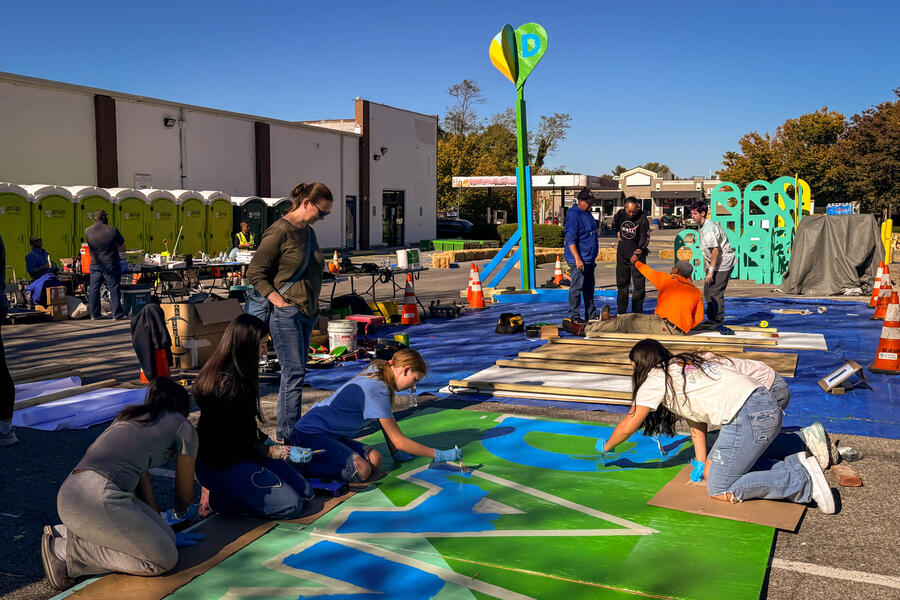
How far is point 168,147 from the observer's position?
2789 centimetres

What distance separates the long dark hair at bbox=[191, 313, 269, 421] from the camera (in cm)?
441

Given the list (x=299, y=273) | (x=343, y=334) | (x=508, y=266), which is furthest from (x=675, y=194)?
(x=299, y=273)

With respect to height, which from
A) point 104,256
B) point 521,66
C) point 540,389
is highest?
Result: point 521,66

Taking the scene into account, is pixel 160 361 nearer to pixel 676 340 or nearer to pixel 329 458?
Answer: pixel 329 458

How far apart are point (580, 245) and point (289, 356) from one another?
22.7 feet

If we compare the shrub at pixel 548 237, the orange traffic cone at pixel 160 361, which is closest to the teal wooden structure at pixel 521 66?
the orange traffic cone at pixel 160 361

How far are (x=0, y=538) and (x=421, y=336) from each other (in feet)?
25.8

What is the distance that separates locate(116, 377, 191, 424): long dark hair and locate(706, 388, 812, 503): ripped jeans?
10.7ft

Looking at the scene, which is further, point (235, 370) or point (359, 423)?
point (359, 423)

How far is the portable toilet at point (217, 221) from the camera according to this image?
26.4m

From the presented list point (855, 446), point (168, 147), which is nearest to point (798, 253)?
point (855, 446)

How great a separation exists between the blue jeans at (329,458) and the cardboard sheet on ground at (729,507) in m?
1.99

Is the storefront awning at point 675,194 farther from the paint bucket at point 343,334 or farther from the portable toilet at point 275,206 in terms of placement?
the paint bucket at point 343,334

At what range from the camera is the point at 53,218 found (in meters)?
21.1
